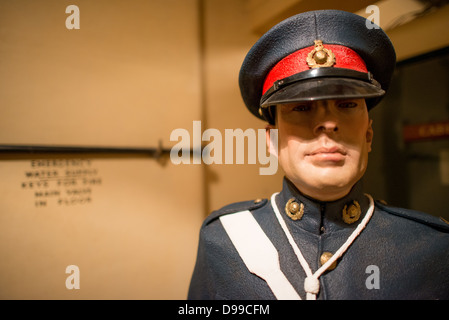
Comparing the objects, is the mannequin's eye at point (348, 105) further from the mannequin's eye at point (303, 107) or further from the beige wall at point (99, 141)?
the beige wall at point (99, 141)

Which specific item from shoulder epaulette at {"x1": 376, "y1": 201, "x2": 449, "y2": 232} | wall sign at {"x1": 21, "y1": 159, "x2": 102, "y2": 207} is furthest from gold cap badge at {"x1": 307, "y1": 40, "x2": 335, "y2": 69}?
wall sign at {"x1": 21, "y1": 159, "x2": 102, "y2": 207}

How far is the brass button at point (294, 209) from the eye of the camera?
61 cm

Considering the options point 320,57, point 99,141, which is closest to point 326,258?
point 320,57

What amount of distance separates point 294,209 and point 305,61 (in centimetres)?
37

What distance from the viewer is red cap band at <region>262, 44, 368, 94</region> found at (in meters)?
0.55

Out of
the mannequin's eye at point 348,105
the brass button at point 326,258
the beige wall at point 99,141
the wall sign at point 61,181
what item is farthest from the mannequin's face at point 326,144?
the wall sign at point 61,181

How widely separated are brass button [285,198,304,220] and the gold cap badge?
0.34 metres

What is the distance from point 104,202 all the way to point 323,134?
87 cm

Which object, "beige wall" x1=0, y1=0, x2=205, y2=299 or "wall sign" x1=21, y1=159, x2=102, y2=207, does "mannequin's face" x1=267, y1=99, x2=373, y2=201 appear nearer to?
"beige wall" x1=0, y1=0, x2=205, y2=299

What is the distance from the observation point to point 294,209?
24.5 inches

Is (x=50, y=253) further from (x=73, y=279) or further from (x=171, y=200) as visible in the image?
(x=171, y=200)

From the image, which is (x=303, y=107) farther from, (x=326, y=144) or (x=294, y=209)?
(x=294, y=209)

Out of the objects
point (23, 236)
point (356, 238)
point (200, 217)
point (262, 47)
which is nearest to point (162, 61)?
point (262, 47)

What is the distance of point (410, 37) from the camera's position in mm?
712
